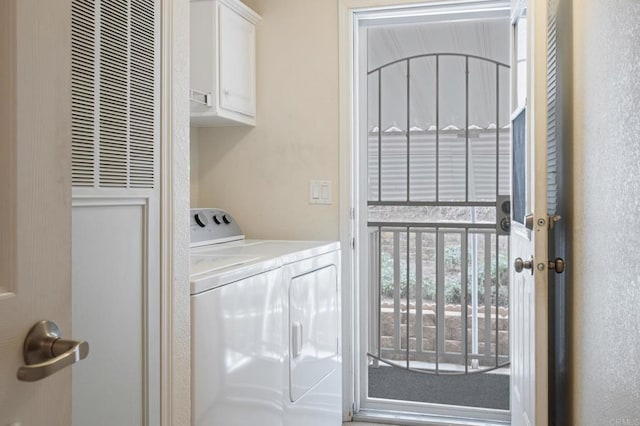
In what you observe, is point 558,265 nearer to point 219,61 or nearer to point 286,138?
point 286,138

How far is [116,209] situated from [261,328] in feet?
2.49

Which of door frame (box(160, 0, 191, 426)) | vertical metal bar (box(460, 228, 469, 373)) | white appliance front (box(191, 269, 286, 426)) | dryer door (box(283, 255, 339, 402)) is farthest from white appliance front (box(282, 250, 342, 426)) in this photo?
vertical metal bar (box(460, 228, 469, 373))

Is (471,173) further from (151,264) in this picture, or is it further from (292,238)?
(151,264)

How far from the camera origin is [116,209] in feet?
3.92

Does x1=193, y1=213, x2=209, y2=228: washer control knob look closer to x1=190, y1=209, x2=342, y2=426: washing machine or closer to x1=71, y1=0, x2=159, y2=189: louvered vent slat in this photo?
x1=190, y1=209, x2=342, y2=426: washing machine

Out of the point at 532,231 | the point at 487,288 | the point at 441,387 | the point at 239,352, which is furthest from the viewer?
the point at 487,288

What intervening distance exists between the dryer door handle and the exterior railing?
135cm

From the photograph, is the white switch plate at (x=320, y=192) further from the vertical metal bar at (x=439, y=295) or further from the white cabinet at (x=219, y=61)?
the vertical metal bar at (x=439, y=295)

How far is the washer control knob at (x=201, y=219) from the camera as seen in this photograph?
2416mm

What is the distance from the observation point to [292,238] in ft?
9.43

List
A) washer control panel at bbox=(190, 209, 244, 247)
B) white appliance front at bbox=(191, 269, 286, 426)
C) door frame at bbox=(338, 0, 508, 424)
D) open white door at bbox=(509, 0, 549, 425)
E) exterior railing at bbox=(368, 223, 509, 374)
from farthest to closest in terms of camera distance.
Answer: exterior railing at bbox=(368, 223, 509, 374) → door frame at bbox=(338, 0, 508, 424) → washer control panel at bbox=(190, 209, 244, 247) → open white door at bbox=(509, 0, 549, 425) → white appliance front at bbox=(191, 269, 286, 426)

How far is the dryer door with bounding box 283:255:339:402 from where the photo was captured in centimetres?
210

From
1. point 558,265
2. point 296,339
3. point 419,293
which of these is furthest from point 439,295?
point 558,265

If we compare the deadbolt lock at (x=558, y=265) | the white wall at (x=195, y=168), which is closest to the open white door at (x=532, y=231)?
the deadbolt lock at (x=558, y=265)
